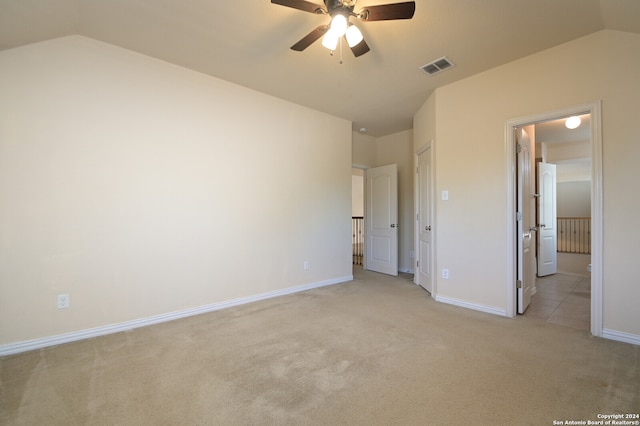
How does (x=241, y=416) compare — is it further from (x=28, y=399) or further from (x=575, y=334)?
(x=575, y=334)

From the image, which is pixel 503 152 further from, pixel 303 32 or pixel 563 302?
pixel 303 32

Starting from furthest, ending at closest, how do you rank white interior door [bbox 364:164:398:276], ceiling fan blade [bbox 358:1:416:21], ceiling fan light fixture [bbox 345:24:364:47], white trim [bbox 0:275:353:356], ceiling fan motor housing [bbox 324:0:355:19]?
1. white interior door [bbox 364:164:398:276]
2. white trim [bbox 0:275:353:356]
3. ceiling fan light fixture [bbox 345:24:364:47]
4. ceiling fan motor housing [bbox 324:0:355:19]
5. ceiling fan blade [bbox 358:1:416:21]

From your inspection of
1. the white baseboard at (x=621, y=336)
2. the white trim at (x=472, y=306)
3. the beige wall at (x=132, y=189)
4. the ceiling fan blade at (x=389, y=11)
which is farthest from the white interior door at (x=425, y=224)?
the ceiling fan blade at (x=389, y=11)

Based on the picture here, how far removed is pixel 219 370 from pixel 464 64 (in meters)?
3.74

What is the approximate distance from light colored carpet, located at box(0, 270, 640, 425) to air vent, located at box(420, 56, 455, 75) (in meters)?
2.75

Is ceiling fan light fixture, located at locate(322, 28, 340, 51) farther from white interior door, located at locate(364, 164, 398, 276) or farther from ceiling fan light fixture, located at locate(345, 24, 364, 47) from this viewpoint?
white interior door, located at locate(364, 164, 398, 276)

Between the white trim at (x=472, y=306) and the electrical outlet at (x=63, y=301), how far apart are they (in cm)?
397

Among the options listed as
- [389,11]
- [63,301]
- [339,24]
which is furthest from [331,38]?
[63,301]

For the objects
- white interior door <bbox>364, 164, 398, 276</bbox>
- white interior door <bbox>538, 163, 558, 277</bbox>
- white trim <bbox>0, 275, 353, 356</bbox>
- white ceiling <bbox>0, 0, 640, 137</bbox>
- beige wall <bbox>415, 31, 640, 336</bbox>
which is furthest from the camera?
white interior door <bbox>364, 164, 398, 276</bbox>

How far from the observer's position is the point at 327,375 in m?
2.00

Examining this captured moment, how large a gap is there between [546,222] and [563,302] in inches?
81.2

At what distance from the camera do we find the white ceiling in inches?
86.4

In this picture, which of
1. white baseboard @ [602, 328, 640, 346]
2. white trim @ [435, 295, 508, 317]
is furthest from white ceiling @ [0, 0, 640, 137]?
white trim @ [435, 295, 508, 317]

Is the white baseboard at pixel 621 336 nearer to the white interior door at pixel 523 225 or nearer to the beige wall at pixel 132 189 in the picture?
the white interior door at pixel 523 225
